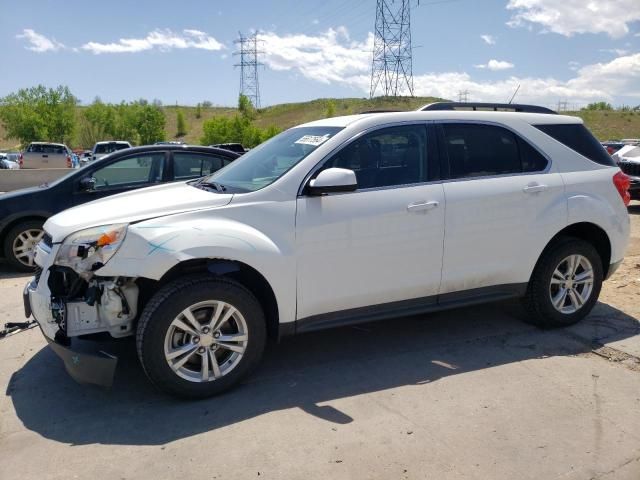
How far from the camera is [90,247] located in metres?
3.48

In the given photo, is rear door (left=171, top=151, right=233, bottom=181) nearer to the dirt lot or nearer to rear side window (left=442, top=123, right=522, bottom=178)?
the dirt lot

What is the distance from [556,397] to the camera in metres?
3.66

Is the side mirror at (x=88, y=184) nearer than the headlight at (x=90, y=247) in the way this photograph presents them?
No

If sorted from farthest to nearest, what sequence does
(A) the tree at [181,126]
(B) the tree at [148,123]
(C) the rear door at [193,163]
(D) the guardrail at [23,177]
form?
(A) the tree at [181,126] → (B) the tree at [148,123] → (D) the guardrail at [23,177] → (C) the rear door at [193,163]

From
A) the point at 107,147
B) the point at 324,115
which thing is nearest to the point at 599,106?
the point at 324,115

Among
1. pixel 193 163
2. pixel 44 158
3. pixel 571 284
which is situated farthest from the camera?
pixel 44 158

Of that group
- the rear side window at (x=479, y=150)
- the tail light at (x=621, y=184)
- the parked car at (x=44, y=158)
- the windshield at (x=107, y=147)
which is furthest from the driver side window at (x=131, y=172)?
the windshield at (x=107, y=147)

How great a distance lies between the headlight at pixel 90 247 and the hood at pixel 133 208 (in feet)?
0.24

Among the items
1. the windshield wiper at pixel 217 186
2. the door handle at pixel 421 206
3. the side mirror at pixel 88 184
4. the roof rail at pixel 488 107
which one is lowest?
the side mirror at pixel 88 184

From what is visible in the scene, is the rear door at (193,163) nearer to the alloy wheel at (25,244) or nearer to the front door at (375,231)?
the alloy wheel at (25,244)

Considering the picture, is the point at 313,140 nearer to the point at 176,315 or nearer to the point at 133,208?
the point at 133,208

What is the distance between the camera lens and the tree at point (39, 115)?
2271 inches

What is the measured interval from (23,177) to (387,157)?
1769 cm

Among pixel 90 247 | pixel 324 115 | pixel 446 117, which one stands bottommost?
pixel 90 247
